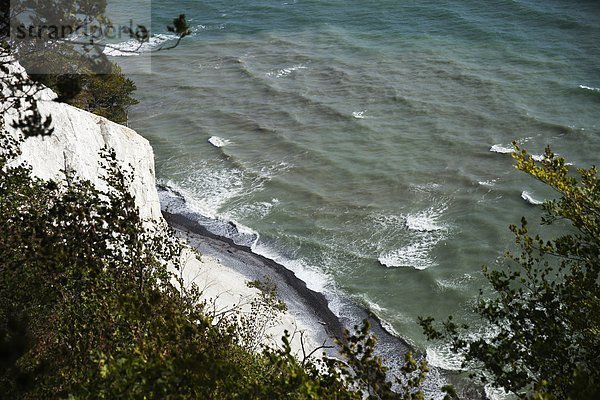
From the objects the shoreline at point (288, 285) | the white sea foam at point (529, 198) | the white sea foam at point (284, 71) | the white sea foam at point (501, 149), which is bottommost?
the shoreline at point (288, 285)

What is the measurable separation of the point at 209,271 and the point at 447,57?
34240mm

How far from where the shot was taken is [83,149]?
23.6m

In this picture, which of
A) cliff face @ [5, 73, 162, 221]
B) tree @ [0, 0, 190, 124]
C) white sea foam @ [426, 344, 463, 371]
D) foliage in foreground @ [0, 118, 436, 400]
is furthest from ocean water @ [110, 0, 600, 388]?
foliage in foreground @ [0, 118, 436, 400]

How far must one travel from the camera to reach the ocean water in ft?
100

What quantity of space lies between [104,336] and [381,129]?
3363cm

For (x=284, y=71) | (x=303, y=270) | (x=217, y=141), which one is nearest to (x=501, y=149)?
(x=303, y=270)

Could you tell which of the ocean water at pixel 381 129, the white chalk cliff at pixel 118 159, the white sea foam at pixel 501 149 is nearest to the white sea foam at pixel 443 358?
the ocean water at pixel 381 129

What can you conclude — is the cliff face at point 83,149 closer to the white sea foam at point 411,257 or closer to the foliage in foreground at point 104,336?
the foliage in foreground at point 104,336

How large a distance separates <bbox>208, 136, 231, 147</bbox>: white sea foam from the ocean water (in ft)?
1.81

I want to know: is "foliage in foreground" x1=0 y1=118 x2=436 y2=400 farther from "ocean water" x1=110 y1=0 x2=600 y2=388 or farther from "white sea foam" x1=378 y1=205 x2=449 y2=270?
"white sea foam" x1=378 y1=205 x2=449 y2=270

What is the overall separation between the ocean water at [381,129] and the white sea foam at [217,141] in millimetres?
553

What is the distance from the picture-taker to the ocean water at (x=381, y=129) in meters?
30.5

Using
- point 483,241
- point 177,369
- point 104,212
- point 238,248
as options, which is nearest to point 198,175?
point 238,248

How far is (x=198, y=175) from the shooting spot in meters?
38.6
